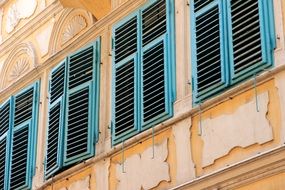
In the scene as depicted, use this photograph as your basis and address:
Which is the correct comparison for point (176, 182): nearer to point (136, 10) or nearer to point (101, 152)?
point (101, 152)

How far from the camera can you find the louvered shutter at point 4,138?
13.5 meters

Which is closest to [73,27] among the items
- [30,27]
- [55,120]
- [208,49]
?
[30,27]

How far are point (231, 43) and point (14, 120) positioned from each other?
4914mm

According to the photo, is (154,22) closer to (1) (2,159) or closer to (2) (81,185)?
(2) (81,185)

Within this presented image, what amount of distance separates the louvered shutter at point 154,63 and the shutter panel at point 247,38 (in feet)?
3.93

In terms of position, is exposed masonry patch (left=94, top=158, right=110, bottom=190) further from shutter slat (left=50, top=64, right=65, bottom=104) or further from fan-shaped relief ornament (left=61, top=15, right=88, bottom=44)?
fan-shaped relief ornament (left=61, top=15, right=88, bottom=44)

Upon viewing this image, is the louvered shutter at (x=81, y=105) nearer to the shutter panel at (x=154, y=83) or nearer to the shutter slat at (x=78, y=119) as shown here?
the shutter slat at (x=78, y=119)

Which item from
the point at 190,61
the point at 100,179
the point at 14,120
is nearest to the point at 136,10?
the point at 190,61

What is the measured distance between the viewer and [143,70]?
36.2ft

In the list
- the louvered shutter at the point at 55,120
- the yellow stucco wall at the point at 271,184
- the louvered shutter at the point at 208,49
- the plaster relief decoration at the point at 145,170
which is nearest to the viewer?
the yellow stucco wall at the point at 271,184

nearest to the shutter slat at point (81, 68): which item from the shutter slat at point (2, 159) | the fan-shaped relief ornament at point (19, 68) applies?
the fan-shaped relief ornament at point (19, 68)

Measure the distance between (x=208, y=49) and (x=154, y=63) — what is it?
3.28 feet

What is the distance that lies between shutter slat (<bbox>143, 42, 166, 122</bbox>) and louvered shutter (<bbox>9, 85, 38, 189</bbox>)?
282 centimetres

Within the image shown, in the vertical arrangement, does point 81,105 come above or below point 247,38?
above
